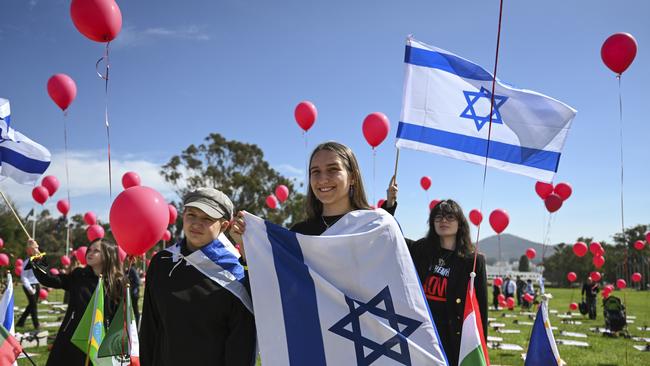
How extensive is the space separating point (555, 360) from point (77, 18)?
19.1 ft

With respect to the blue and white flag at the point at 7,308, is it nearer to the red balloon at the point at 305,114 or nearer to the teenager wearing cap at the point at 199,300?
the teenager wearing cap at the point at 199,300

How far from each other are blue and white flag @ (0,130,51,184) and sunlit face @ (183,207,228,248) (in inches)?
188

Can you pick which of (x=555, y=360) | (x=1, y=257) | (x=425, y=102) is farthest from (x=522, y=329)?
(x=1, y=257)

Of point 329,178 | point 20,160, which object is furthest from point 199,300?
point 20,160

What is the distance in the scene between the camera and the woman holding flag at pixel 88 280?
411 cm

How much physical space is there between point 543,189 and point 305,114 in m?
5.62

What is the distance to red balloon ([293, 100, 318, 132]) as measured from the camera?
926 centimetres

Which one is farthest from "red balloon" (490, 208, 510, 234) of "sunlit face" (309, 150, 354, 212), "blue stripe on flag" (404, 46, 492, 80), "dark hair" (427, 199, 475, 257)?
"sunlit face" (309, 150, 354, 212)

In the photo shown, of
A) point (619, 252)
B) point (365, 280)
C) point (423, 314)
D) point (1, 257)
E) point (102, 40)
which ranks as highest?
point (102, 40)

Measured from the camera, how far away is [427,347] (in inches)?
81.9

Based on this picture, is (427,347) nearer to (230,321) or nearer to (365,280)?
(365,280)

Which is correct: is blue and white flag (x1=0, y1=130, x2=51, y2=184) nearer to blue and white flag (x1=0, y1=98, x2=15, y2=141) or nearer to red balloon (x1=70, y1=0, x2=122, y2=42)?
blue and white flag (x1=0, y1=98, x2=15, y2=141)

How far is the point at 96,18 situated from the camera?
14.5 ft

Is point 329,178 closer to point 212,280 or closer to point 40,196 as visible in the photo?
point 212,280
